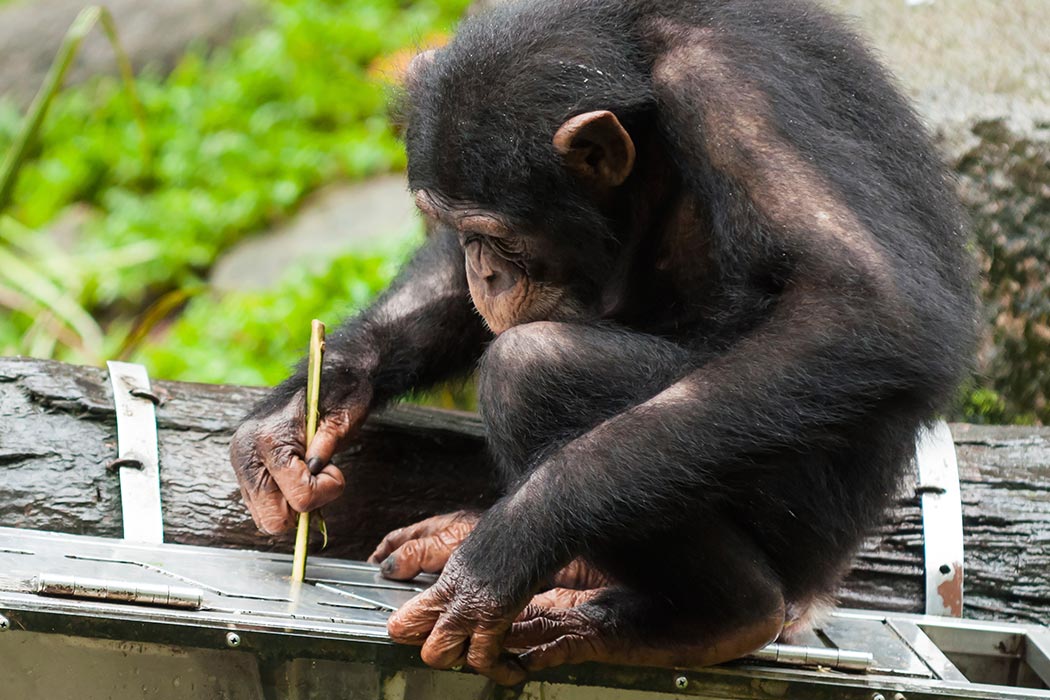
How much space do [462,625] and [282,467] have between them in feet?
3.02

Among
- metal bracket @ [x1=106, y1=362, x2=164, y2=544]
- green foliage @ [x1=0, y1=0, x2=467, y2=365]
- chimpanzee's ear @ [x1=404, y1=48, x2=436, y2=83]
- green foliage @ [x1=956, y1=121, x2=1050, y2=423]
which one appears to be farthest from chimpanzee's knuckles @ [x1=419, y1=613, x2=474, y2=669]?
green foliage @ [x1=0, y1=0, x2=467, y2=365]

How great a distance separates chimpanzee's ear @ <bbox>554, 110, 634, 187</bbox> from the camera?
2820mm

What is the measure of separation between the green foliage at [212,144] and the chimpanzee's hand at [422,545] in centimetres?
450

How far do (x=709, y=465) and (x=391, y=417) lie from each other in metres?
1.40

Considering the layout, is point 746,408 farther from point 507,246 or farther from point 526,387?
point 507,246

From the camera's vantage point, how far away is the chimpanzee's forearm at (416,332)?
12.0 ft

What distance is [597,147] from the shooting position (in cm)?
290

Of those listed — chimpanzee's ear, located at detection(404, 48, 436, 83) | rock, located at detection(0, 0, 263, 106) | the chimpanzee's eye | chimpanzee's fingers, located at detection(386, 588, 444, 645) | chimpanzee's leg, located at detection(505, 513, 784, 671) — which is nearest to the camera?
chimpanzee's fingers, located at detection(386, 588, 444, 645)

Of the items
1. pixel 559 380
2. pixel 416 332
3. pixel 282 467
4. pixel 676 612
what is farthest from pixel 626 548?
pixel 416 332

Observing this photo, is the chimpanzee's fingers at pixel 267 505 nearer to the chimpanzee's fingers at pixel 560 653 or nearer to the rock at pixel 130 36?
the chimpanzee's fingers at pixel 560 653

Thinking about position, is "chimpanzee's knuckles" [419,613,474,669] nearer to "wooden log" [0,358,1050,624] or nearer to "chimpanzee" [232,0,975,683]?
"chimpanzee" [232,0,975,683]

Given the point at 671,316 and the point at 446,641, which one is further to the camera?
the point at 671,316

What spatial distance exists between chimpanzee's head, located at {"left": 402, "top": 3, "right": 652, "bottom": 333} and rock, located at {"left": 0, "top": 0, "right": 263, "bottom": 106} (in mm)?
7309

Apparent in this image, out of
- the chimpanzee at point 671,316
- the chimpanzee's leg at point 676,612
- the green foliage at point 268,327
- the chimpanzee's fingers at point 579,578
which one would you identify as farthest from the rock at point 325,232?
the chimpanzee's leg at point 676,612
